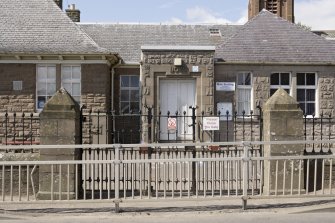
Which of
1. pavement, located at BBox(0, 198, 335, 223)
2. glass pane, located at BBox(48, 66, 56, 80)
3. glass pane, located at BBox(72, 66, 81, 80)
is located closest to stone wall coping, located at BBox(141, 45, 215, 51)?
glass pane, located at BBox(72, 66, 81, 80)

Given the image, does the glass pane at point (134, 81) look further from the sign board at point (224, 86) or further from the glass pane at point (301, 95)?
the glass pane at point (301, 95)

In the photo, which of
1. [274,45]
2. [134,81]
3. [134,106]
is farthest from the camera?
[134,81]

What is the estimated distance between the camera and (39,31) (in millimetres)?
20719

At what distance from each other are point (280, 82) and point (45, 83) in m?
8.68

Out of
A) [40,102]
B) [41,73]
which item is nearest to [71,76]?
[41,73]

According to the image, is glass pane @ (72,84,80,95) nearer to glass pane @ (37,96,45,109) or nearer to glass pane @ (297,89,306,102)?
glass pane @ (37,96,45,109)

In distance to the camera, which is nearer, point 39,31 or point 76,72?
point 76,72

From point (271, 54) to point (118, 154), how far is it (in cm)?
1278

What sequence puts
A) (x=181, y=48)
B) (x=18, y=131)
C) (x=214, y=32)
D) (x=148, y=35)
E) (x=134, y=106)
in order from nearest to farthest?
(x=18, y=131), (x=181, y=48), (x=134, y=106), (x=148, y=35), (x=214, y=32)

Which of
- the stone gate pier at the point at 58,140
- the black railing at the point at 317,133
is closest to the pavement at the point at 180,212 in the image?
the stone gate pier at the point at 58,140

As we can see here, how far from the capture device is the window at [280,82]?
2028cm

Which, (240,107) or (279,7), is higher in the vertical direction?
(279,7)

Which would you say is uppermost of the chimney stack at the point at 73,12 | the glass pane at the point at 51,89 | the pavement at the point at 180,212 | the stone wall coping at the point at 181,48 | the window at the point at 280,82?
the chimney stack at the point at 73,12

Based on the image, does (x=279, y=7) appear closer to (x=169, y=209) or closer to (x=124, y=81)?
(x=124, y=81)
